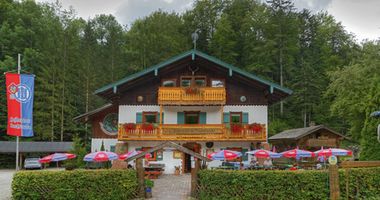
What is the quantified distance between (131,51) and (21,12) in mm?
13469

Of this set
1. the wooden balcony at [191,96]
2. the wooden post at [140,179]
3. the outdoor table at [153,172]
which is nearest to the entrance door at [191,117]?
the wooden balcony at [191,96]

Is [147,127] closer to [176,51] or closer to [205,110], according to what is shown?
[205,110]

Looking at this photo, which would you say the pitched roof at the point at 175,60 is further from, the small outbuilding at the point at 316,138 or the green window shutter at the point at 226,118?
the small outbuilding at the point at 316,138

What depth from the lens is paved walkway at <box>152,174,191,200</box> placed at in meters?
15.6

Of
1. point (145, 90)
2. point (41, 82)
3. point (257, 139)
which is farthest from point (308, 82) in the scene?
point (41, 82)

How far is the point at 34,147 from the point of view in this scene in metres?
35.9

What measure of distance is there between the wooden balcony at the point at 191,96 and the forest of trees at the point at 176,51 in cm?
1486

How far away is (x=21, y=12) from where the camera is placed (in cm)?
4422

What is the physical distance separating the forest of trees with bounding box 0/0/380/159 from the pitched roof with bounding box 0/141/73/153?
2.47 m

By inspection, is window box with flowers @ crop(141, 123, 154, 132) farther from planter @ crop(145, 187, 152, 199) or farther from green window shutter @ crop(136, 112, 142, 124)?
planter @ crop(145, 187, 152, 199)

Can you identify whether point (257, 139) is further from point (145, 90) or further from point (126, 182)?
point (126, 182)

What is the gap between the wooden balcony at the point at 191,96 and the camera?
25219mm

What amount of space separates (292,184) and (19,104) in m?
12.6

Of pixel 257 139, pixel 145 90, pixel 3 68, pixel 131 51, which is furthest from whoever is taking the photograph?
pixel 131 51
